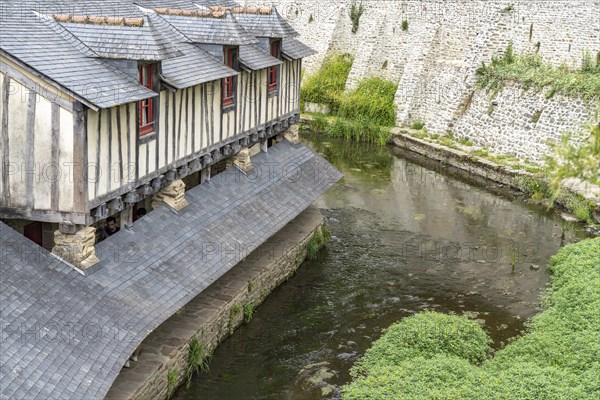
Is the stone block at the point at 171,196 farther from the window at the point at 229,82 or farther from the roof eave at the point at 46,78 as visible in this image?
the roof eave at the point at 46,78

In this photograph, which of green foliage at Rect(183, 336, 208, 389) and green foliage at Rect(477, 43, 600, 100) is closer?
green foliage at Rect(183, 336, 208, 389)

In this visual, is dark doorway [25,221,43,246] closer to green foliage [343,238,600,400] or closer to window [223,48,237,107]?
window [223,48,237,107]

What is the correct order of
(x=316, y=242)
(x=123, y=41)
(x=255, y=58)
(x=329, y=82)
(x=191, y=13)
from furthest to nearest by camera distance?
1. (x=329, y=82)
2. (x=316, y=242)
3. (x=255, y=58)
4. (x=191, y=13)
5. (x=123, y=41)

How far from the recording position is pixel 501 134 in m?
23.3

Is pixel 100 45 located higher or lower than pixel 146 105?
higher

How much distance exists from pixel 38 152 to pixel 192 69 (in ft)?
10.8

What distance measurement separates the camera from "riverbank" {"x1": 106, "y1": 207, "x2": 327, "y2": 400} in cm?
1025

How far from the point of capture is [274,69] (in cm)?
1589

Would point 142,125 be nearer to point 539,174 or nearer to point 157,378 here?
point 157,378

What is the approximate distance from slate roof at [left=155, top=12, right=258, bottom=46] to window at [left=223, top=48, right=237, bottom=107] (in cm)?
44

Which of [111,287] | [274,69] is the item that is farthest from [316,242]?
[111,287]

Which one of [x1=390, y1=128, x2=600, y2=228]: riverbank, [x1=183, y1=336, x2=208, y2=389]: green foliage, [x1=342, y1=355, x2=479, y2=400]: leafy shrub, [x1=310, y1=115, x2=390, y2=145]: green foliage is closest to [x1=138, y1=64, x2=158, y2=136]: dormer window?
[x1=183, y1=336, x2=208, y2=389]: green foliage

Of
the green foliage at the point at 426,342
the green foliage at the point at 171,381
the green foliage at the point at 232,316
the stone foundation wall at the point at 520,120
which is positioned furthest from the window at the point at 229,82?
the stone foundation wall at the point at 520,120

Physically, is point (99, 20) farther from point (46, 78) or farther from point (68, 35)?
point (46, 78)
